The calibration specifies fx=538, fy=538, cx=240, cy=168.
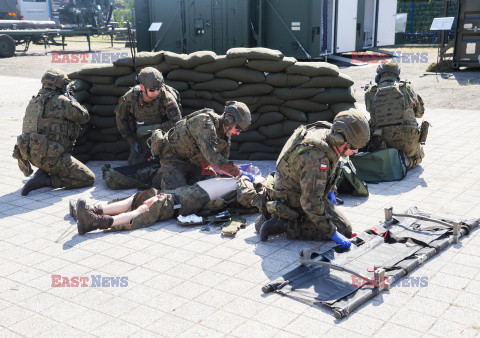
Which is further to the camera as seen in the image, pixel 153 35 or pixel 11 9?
pixel 11 9

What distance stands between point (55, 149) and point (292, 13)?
1196 cm

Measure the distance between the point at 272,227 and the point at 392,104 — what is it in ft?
10.1

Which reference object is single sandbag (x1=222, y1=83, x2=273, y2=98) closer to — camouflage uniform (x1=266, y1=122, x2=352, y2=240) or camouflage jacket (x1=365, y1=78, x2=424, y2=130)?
camouflage jacket (x1=365, y1=78, x2=424, y2=130)

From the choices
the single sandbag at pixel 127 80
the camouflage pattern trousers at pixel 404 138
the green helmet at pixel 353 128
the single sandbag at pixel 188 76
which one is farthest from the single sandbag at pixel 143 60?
the green helmet at pixel 353 128

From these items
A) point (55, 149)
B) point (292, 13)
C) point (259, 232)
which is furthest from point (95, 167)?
point (292, 13)

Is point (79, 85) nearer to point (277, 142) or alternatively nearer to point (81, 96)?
point (81, 96)

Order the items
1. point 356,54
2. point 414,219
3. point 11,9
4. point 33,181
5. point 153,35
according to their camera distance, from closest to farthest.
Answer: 1. point 414,219
2. point 33,181
3. point 153,35
4. point 356,54
5. point 11,9

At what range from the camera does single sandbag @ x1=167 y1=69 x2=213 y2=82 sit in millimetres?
8164

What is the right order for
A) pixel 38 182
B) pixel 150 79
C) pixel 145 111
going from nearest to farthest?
pixel 38 182
pixel 150 79
pixel 145 111

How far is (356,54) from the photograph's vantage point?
849 inches

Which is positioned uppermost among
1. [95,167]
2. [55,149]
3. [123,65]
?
[123,65]

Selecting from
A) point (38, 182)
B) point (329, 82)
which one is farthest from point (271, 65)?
point (38, 182)

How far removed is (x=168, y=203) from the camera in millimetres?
5902

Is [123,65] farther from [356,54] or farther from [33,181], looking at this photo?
[356,54]
